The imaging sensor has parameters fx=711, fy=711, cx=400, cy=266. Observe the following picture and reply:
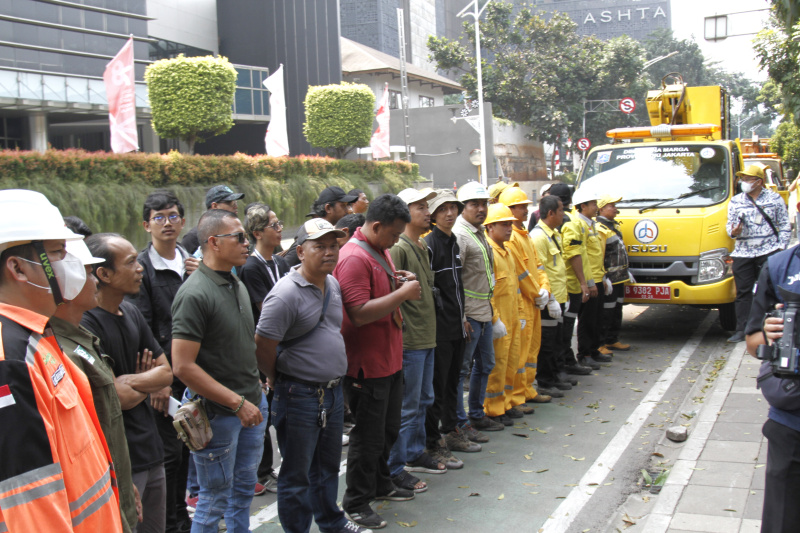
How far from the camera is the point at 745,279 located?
8688 mm

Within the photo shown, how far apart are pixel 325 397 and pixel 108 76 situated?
17.3 metres

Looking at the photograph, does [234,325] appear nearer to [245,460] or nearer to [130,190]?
[245,460]

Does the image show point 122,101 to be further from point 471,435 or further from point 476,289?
point 471,435

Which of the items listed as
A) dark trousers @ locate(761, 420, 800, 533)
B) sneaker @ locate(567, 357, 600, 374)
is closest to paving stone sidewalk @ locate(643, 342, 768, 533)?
dark trousers @ locate(761, 420, 800, 533)

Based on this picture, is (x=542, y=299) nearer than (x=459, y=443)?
No

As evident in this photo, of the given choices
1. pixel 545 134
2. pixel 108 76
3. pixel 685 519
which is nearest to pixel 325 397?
pixel 685 519

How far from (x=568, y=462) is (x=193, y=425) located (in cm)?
326

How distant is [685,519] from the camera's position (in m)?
4.15

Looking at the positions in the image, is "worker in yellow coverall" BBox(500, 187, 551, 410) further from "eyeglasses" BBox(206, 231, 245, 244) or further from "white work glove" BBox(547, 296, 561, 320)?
"eyeglasses" BBox(206, 231, 245, 244)

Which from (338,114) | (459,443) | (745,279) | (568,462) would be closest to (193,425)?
(459,443)

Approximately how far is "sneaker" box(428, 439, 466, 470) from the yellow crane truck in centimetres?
486

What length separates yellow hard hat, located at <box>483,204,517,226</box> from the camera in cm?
618

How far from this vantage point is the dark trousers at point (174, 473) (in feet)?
12.2

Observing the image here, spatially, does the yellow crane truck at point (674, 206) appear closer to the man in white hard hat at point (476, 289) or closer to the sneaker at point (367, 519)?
the man in white hard hat at point (476, 289)
